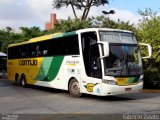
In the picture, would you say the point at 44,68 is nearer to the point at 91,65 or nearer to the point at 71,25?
the point at 91,65

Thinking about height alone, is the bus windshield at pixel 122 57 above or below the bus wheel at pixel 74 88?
above

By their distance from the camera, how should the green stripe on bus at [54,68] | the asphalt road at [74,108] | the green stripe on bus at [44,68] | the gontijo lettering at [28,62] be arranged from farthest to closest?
1. the gontijo lettering at [28,62]
2. the green stripe on bus at [44,68]
3. the green stripe on bus at [54,68]
4. the asphalt road at [74,108]

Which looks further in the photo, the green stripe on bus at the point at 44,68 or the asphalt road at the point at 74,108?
the green stripe on bus at the point at 44,68

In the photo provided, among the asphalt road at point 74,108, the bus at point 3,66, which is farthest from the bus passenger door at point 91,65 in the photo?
the bus at point 3,66

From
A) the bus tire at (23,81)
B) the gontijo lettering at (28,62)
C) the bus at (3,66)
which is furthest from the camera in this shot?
the bus at (3,66)

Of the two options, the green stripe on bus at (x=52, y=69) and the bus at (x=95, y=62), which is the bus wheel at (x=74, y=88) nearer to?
the bus at (x=95, y=62)

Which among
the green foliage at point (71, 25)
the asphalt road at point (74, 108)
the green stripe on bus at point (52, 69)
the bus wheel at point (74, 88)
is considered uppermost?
the green foliage at point (71, 25)

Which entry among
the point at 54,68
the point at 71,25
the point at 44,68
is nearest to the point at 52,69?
the point at 54,68

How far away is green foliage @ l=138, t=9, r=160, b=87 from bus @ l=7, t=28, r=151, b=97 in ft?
17.9

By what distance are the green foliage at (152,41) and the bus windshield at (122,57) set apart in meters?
5.75

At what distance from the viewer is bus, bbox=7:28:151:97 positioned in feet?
53.5

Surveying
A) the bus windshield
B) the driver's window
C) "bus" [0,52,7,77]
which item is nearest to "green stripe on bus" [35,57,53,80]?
the driver's window

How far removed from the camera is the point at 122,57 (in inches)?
655

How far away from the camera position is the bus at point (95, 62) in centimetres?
1630
